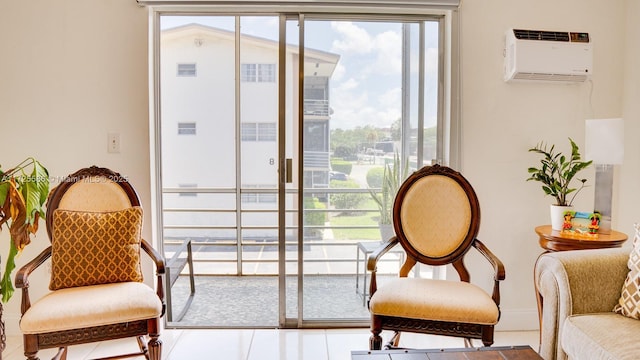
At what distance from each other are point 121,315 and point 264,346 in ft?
3.04

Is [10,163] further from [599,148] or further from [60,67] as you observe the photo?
[599,148]

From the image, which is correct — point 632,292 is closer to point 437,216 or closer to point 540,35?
point 437,216

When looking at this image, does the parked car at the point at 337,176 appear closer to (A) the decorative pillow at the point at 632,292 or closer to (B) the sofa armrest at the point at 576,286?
(B) the sofa armrest at the point at 576,286

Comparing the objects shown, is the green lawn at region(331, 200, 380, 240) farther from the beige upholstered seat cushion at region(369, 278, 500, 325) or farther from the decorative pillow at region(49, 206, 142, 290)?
the decorative pillow at region(49, 206, 142, 290)

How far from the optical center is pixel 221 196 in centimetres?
405

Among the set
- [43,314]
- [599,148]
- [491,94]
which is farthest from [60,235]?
[599,148]

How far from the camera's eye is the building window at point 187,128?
3.90m

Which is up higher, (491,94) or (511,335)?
(491,94)

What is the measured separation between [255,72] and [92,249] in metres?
2.40

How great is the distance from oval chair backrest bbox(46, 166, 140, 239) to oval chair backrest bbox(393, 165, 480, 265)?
150 centimetres

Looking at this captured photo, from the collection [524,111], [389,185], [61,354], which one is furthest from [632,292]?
[61,354]

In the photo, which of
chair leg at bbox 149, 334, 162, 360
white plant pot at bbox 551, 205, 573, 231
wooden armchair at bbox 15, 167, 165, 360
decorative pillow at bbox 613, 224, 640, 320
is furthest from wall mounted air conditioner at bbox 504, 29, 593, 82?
chair leg at bbox 149, 334, 162, 360

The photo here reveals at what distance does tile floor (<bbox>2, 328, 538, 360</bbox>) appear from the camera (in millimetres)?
2246

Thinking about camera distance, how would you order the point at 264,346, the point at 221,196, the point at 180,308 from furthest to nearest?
the point at 221,196
the point at 180,308
the point at 264,346
